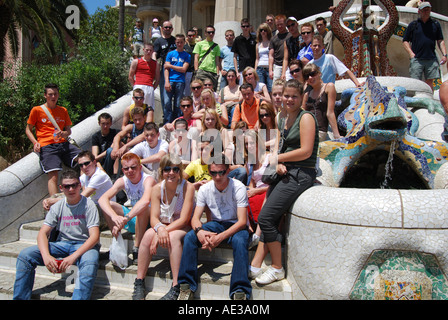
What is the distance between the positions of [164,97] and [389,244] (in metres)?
5.59

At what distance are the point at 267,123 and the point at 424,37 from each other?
4.25 m

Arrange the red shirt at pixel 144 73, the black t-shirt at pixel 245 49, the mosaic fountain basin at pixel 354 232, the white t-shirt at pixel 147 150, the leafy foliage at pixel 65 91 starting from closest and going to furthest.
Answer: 1. the mosaic fountain basin at pixel 354 232
2. the white t-shirt at pixel 147 150
3. the red shirt at pixel 144 73
4. the leafy foliage at pixel 65 91
5. the black t-shirt at pixel 245 49

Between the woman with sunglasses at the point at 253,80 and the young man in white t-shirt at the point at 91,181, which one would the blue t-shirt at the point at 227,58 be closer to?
the woman with sunglasses at the point at 253,80

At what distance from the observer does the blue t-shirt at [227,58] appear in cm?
852

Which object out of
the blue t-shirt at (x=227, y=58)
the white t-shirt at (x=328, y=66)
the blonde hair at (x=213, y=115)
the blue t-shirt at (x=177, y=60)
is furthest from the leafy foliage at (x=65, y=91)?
the white t-shirt at (x=328, y=66)

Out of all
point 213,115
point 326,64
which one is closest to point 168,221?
point 213,115

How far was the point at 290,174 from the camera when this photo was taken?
150 inches

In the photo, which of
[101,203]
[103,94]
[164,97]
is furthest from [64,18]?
[101,203]

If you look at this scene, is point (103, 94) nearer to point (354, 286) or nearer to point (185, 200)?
point (185, 200)

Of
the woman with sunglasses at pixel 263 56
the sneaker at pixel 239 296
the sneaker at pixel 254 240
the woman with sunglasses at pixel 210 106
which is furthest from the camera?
the woman with sunglasses at pixel 263 56

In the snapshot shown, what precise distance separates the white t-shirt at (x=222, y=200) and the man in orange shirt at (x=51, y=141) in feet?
7.94

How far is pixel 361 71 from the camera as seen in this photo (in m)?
7.14

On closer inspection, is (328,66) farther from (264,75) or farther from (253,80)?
(264,75)

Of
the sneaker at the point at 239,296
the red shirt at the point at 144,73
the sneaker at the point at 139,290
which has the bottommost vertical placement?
the sneaker at the point at 139,290
